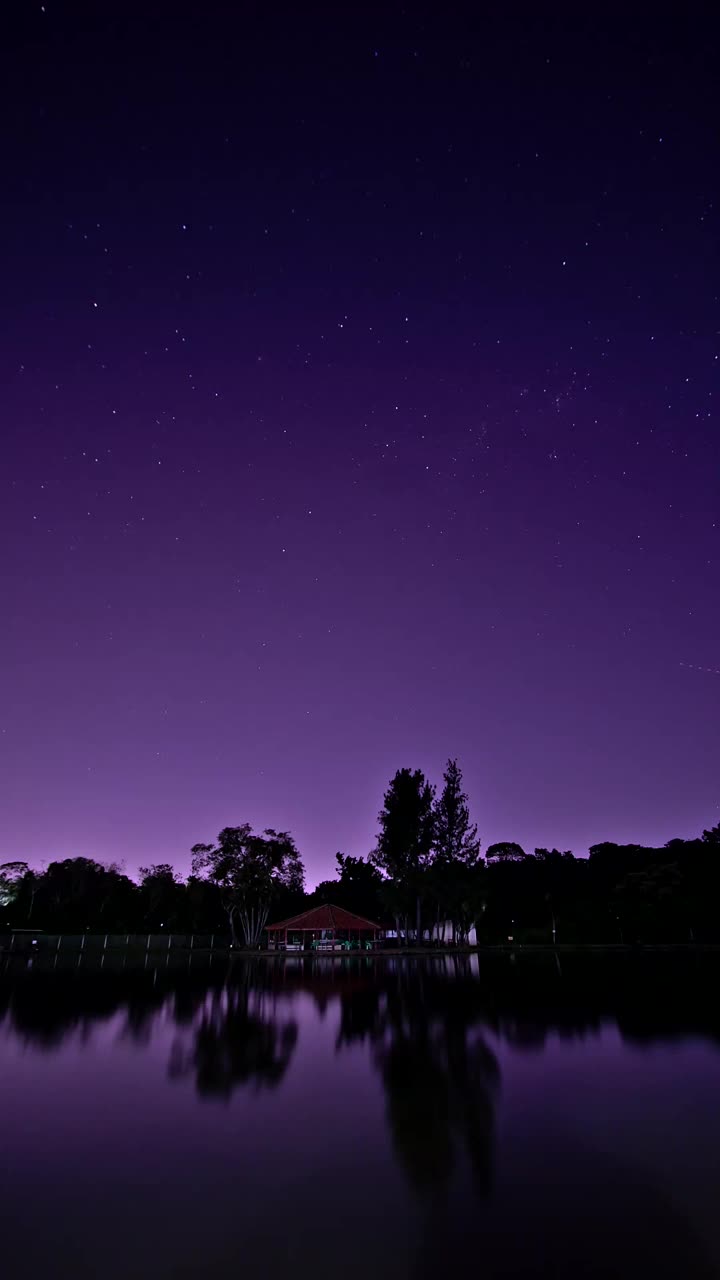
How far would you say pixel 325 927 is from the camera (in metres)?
58.8

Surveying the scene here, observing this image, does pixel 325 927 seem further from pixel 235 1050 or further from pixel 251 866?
pixel 235 1050

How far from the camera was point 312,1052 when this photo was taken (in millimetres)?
14195

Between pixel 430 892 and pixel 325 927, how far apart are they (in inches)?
427

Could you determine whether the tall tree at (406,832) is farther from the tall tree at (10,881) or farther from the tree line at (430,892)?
the tall tree at (10,881)

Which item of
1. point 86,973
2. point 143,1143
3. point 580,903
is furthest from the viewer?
point 580,903

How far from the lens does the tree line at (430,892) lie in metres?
63.8

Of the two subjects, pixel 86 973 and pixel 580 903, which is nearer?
pixel 86 973

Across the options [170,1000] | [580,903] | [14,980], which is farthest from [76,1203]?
[580,903]

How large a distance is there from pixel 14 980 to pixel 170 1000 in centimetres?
1457

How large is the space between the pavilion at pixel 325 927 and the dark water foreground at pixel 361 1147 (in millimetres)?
43668

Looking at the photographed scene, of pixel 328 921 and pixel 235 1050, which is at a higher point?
pixel 328 921

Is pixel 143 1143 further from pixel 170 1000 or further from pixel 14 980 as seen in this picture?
pixel 14 980

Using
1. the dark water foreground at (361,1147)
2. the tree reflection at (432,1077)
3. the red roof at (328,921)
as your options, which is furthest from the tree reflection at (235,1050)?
the red roof at (328,921)

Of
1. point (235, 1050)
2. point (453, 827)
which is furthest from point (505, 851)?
point (235, 1050)
